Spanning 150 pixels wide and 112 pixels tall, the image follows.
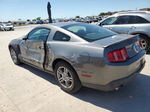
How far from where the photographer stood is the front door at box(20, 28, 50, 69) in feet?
11.7

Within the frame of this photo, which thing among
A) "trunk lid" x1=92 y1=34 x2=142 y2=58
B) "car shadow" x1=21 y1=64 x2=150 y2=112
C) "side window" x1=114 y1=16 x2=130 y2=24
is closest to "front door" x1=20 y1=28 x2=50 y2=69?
"car shadow" x1=21 y1=64 x2=150 y2=112

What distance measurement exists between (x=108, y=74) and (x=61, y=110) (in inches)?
43.8

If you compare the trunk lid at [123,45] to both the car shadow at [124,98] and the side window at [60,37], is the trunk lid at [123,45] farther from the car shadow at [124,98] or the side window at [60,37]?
the car shadow at [124,98]

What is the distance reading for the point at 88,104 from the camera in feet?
8.96

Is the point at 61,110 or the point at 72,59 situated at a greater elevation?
the point at 72,59

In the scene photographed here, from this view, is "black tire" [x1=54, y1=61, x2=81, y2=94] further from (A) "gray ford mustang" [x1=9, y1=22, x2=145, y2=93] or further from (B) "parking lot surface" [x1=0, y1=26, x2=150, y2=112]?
(B) "parking lot surface" [x1=0, y1=26, x2=150, y2=112]

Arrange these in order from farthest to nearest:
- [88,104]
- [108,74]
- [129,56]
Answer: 1. [88,104]
2. [129,56]
3. [108,74]

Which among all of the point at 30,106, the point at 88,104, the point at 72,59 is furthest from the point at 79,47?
the point at 30,106

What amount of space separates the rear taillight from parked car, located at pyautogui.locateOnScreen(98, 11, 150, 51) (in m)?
3.42

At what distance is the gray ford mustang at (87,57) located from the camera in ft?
7.76

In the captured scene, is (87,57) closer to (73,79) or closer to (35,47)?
(73,79)

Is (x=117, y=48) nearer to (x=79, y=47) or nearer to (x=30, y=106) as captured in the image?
(x=79, y=47)

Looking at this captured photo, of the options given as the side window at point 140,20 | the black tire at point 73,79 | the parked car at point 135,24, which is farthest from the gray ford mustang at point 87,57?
the side window at point 140,20

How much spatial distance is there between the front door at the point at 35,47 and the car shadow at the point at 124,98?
138cm
